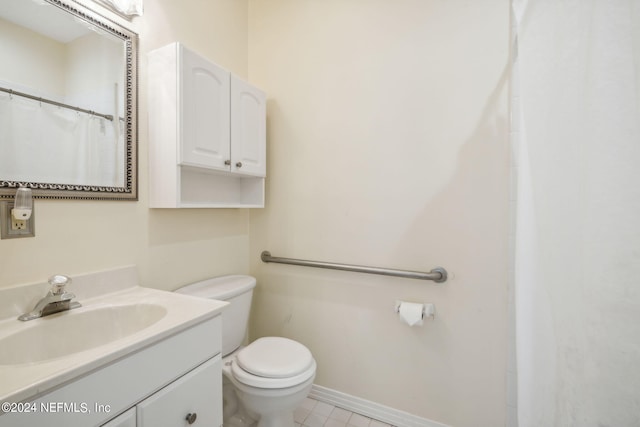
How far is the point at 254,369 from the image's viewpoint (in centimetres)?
113

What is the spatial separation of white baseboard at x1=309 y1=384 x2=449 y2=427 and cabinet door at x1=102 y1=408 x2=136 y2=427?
1141 millimetres

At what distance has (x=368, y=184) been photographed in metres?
1.45

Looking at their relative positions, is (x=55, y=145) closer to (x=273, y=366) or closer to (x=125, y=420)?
(x=125, y=420)

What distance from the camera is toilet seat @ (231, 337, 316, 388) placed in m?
1.10

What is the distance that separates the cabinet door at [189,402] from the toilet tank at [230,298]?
0.39 meters

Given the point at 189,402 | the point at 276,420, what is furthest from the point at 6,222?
the point at 276,420

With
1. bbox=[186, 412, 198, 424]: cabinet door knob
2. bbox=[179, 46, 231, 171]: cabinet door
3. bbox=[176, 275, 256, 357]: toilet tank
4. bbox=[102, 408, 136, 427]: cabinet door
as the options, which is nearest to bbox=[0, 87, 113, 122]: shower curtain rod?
bbox=[179, 46, 231, 171]: cabinet door

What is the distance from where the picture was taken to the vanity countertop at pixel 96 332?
1.66 ft

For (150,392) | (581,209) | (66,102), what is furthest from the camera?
(66,102)

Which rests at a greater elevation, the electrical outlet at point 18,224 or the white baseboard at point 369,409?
the electrical outlet at point 18,224

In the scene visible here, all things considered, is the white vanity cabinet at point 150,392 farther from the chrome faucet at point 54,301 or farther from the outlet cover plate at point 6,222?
the outlet cover plate at point 6,222

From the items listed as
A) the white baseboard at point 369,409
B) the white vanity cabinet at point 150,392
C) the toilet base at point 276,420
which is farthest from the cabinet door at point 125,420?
the white baseboard at point 369,409

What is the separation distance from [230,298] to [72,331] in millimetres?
586

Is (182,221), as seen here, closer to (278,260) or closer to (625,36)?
(278,260)
